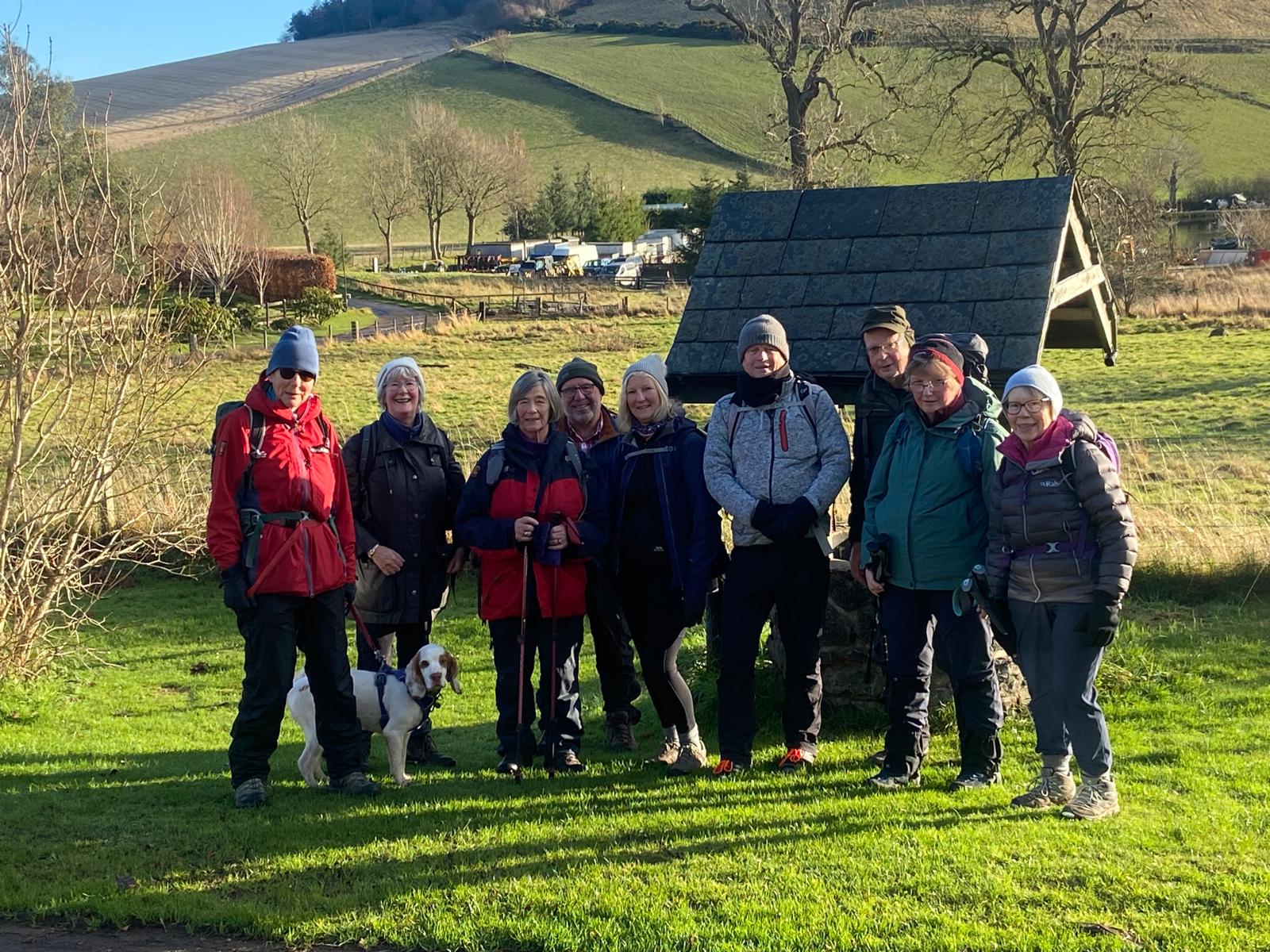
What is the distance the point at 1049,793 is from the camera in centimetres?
590

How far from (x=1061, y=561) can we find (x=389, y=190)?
7246cm

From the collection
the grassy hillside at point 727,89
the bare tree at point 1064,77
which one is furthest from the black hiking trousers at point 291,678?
the grassy hillside at point 727,89

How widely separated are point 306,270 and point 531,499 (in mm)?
46064

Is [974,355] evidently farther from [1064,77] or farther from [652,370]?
[1064,77]

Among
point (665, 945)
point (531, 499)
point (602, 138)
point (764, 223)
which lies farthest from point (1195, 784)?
point (602, 138)

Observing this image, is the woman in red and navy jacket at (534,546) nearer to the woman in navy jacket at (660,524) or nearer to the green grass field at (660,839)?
the woman in navy jacket at (660,524)

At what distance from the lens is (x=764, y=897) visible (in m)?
4.91

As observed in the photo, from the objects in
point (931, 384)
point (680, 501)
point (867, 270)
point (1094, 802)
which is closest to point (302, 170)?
point (867, 270)

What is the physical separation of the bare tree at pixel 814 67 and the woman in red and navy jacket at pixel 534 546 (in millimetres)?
27005

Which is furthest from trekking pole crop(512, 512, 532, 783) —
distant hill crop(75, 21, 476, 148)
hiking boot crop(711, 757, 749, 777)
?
distant hill crop(75, 21, 476, 148)

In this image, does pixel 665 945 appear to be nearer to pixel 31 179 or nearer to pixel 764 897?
pixel 764 897

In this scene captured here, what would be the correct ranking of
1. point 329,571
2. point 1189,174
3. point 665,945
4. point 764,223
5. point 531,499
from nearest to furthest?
point 665,945 < point 329,571 < point 531,499 < point 764,223 < point 1189,174

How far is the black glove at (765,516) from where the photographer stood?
619cm

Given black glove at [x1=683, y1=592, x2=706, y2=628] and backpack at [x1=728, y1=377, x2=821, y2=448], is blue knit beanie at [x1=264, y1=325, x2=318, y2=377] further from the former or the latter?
black glove at [x1=683, y1=592, x2=706, y2=628]
